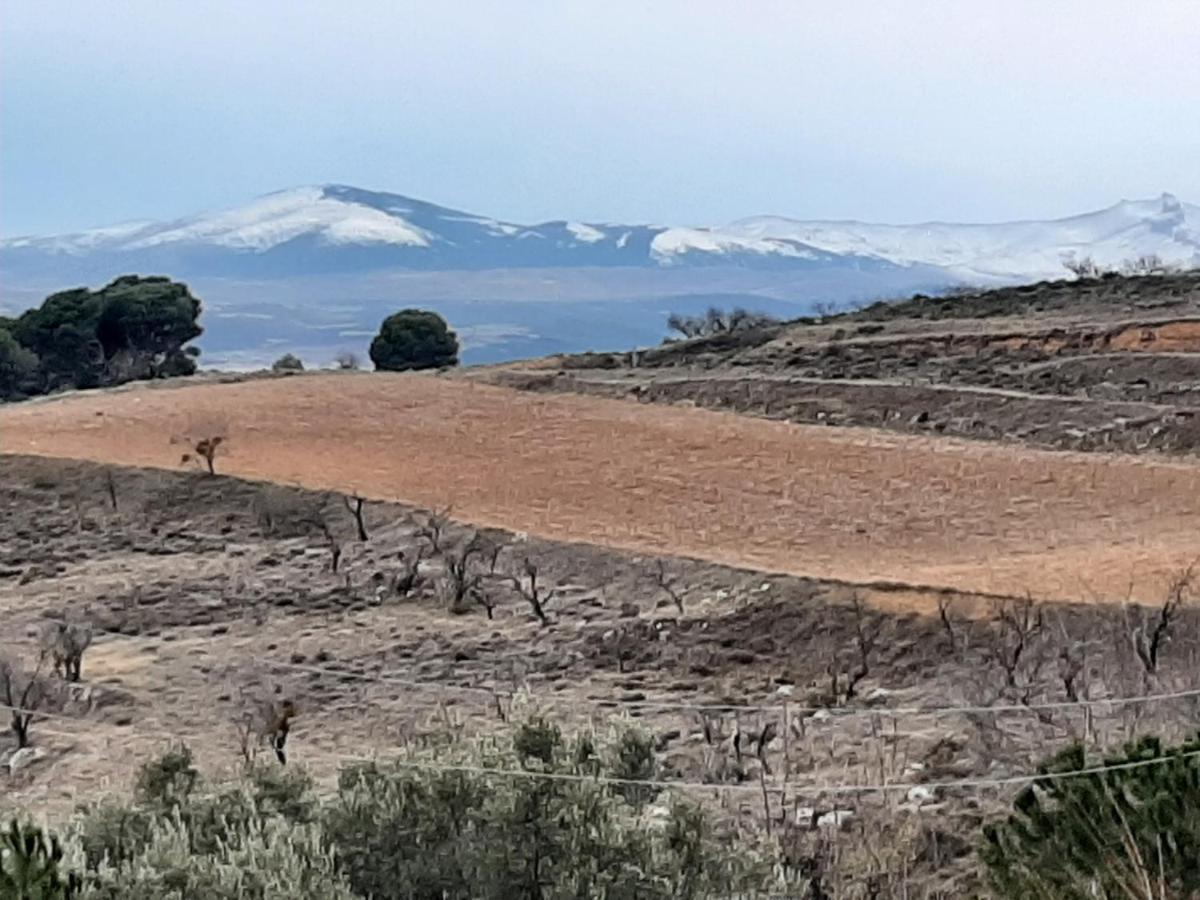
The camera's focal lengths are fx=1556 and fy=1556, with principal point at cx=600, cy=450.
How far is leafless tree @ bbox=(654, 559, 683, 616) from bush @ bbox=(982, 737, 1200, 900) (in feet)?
16.0

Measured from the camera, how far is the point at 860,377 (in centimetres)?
1941

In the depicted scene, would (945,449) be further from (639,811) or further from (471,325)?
(471,325)

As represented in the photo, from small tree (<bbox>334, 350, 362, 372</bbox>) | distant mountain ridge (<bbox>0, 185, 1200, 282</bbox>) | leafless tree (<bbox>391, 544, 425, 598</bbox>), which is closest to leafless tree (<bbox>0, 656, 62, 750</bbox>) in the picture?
leafless tree (<bbox>391, 544, 425, 598</bbox>)

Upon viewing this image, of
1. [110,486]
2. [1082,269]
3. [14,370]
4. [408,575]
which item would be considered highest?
[1082,269]

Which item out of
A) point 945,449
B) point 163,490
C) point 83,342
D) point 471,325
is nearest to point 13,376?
point 83,342

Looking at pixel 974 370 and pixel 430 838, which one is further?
pixel 974 370

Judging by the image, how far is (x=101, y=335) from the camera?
99.1 ft

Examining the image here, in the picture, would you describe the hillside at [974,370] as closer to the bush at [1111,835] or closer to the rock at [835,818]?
the rock at [835,818]

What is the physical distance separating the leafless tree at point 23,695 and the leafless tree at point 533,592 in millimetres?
2828

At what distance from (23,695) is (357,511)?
4066 mm

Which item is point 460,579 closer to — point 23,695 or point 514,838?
point 23,695

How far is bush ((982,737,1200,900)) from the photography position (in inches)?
167

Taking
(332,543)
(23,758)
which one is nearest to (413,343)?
(332,543)

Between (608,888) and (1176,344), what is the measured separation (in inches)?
668
